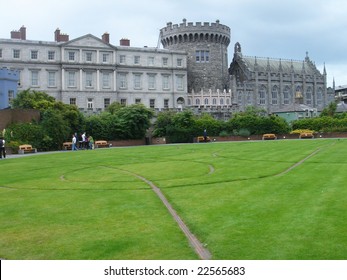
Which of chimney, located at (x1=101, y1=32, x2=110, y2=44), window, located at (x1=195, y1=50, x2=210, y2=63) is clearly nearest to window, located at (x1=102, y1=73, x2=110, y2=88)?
chimney, located at (x1=101, y1=32, x2=110, y2=44)

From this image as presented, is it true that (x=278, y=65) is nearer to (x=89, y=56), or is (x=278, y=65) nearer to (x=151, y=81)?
(x=151, y=81)

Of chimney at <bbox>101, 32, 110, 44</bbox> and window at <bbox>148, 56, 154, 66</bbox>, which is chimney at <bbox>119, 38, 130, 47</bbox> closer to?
chimney at <bbox>101, 32, 110, 44</bbox>

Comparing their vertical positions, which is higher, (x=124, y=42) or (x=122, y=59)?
(x=124, y=42)

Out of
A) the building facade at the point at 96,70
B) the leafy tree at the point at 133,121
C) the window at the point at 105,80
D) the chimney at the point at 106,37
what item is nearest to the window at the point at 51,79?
the building facade at the point at 96,70

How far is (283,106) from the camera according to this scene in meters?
97.8

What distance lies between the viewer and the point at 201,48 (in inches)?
3425

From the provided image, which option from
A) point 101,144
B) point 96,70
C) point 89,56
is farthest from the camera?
point 96,70

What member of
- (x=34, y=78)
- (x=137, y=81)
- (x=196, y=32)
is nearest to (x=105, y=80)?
Answer: (x=137, y=81)

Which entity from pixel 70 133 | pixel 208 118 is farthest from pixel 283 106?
pixel 70 133

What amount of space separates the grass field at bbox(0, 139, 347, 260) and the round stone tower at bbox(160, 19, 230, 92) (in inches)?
2718

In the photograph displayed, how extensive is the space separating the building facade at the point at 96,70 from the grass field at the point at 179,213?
48.9 meters

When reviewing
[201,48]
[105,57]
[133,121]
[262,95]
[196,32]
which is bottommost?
[133,121]

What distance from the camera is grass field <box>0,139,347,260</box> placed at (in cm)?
839

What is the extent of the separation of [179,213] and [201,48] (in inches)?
3085
